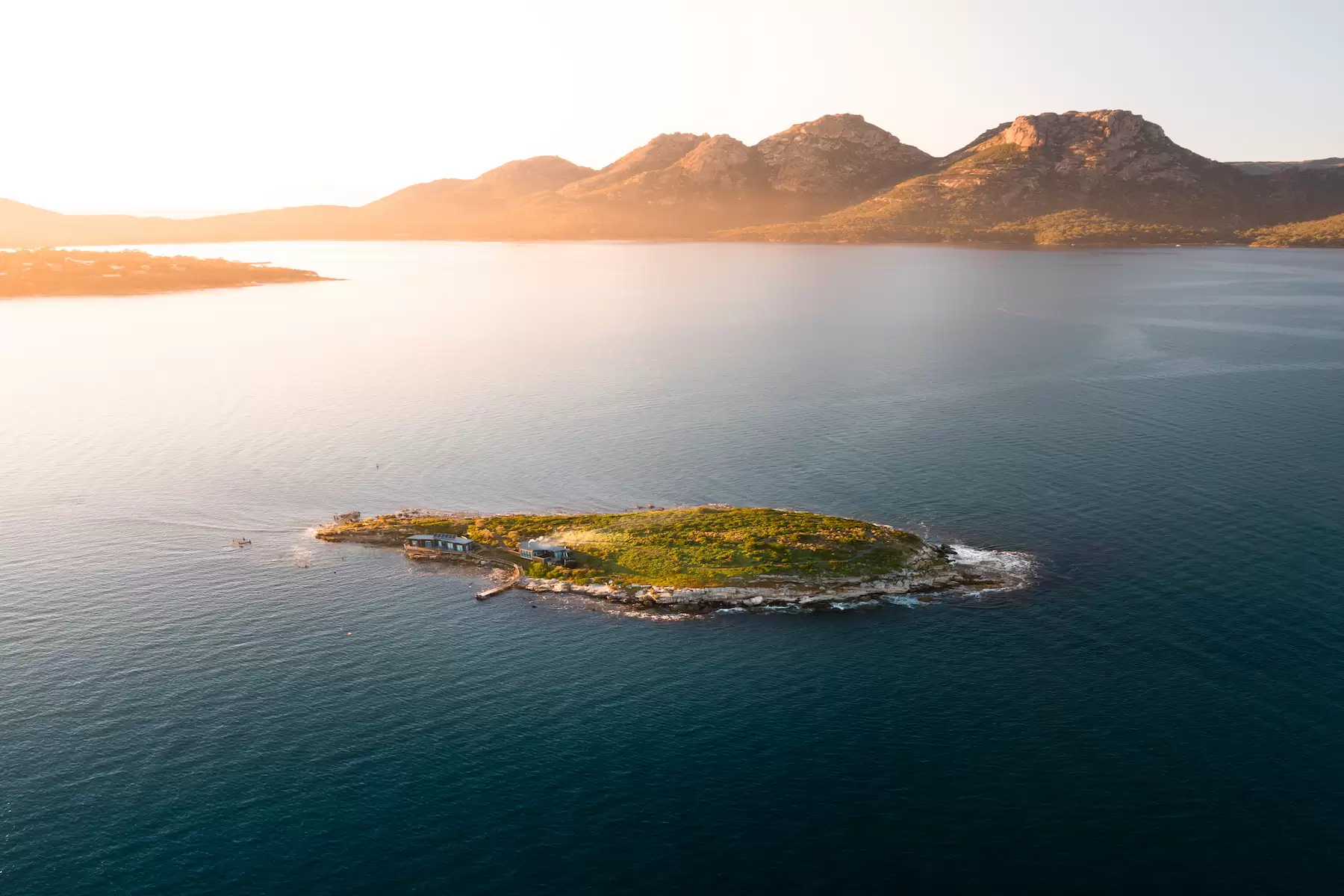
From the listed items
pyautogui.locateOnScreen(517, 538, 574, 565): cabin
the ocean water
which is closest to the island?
pyautogui.locateOnScreen(517, 538, 574, 565): cabin

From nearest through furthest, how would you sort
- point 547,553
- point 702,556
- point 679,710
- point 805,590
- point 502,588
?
point 679,710 → point 805,590 → point 502,588 → point 702,556 → point 547,553

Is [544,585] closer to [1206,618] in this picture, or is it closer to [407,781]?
[407,781]

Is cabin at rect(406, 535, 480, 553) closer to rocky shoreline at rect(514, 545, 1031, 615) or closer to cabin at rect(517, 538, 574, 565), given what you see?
cabin at rect(517, 538, 574, 565)

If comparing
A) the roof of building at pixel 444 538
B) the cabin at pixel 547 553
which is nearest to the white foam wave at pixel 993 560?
the cabin at pixel 547 553

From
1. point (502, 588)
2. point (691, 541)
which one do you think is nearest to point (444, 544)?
point (502, 588)

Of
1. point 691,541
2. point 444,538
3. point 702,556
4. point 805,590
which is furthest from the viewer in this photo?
point 444,538

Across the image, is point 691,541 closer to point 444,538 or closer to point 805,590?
point 805,590
